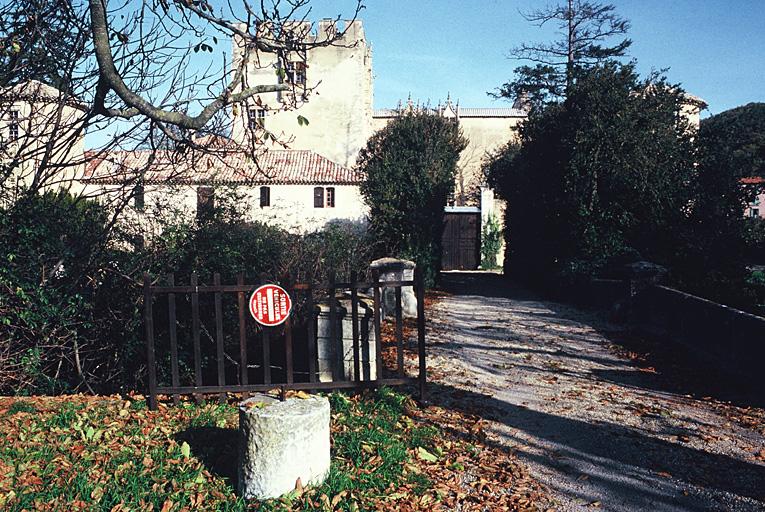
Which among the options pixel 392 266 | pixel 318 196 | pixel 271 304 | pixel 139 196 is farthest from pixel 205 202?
pixel 318 196

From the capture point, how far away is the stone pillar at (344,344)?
662cm

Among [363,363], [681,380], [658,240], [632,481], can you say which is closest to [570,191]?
[658,240]

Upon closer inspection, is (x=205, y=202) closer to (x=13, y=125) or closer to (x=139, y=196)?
(x=139, y=196)

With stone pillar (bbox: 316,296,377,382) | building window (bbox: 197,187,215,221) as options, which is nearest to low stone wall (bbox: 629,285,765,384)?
stone pillar (bbox: 316,296,377,382)

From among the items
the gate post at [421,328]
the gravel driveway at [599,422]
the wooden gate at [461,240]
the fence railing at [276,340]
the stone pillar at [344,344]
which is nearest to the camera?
the gravel driveway at [599,422]

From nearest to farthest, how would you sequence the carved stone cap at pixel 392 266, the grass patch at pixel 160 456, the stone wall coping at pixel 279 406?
the grass patch at pixel 160 456 < the stone wall coping at pixel 279 406 < the carved stone cap at pixel 392 266

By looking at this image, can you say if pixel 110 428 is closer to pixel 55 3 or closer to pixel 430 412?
pixel 430 412

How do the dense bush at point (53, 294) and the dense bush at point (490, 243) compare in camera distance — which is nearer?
the dense bush at point (53, 294)

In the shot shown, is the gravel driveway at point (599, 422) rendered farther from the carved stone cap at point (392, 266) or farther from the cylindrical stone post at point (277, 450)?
the carved stone cap at point (392, 266)

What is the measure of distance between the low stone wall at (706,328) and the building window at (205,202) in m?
7.04

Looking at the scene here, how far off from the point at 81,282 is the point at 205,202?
2888 millimetres

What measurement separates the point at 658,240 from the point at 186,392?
1156cm

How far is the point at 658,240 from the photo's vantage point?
14219 mm

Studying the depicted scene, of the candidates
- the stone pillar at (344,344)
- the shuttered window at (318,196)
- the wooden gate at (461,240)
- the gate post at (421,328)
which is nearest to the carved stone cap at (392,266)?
the stone pillar at (344,344)
